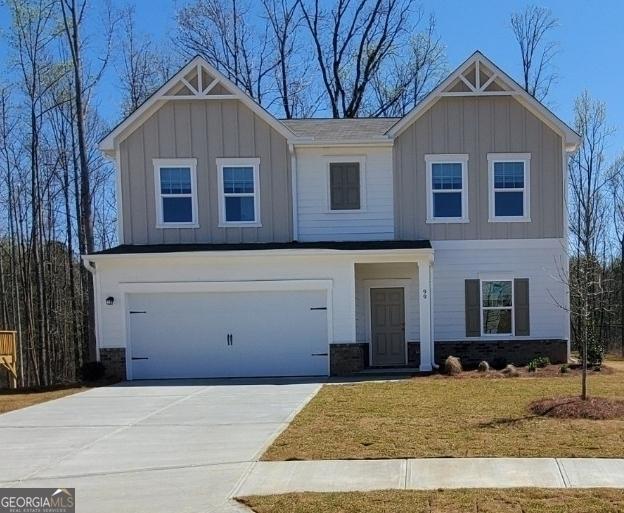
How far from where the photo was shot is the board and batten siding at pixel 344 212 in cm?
1675

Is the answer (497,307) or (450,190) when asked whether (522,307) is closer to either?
(497,307)

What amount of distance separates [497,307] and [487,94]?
6.02m

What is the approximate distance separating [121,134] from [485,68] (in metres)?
10.6

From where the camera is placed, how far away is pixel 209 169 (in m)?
16.8

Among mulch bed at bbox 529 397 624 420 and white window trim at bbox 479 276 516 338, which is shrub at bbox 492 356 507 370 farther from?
mulch bed at bbox 529 397 624 420

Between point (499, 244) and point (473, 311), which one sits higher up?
point (499, 244)

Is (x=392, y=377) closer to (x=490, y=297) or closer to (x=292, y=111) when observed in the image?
(x=490, y=297)

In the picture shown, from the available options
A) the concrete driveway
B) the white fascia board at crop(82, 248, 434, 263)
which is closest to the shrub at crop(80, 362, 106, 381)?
the concrete driveway

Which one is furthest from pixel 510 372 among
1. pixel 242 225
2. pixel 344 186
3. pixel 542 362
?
pixel 242 225

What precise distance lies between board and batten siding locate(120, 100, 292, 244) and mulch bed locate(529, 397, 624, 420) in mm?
9083

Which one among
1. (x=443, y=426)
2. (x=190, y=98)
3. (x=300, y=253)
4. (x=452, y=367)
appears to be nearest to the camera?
(x=443, y=426)

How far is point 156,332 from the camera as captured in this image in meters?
15.9

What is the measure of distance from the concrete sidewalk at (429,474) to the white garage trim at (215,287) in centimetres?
877

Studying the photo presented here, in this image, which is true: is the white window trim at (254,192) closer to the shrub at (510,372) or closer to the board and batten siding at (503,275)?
the board and batten siding at (503,275)
